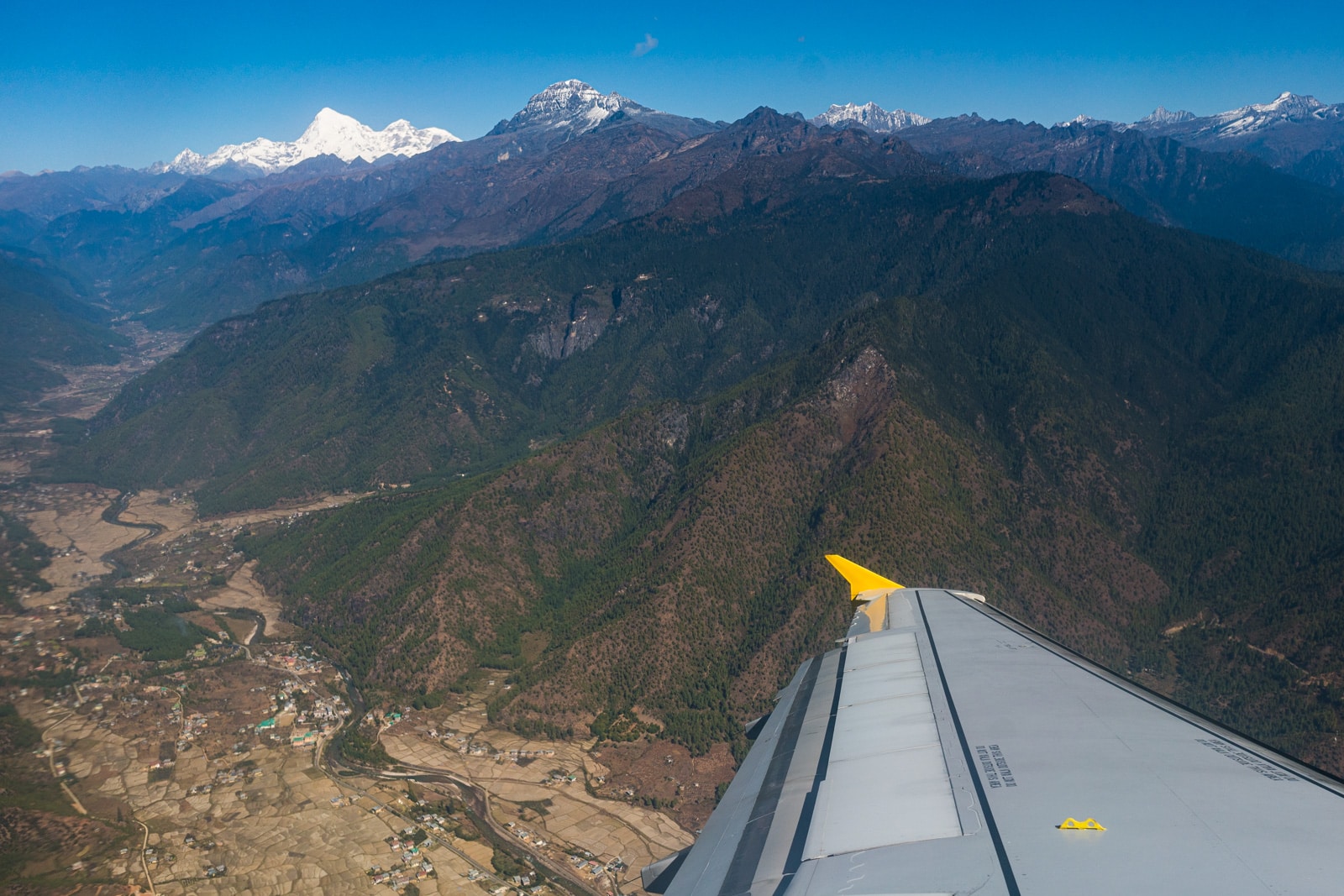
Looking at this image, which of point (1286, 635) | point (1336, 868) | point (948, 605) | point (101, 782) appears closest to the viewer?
point (1336, 868)

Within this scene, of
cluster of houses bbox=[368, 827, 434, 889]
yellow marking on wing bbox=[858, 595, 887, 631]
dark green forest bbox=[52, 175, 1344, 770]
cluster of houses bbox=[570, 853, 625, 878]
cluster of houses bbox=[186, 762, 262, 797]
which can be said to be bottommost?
cluster of houses bbox=[570, 853, 625, 878]

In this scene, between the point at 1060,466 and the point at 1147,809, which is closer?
the point at 1147,809

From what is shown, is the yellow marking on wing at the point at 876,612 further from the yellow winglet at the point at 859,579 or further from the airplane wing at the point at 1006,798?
the airplane wing at the point at 1006,798

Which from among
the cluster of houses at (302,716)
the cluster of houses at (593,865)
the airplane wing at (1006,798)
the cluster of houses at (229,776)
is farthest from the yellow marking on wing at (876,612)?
the cluster of houses at (302,716)

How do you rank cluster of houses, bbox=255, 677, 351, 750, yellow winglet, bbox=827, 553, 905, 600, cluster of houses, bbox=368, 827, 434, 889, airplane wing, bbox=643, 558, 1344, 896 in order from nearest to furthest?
airplane wing, bbox=643, 558, 1344, 896 → yellow winglet, bbox=827, 553, 905, 600 → cluster of houses, bbox=368, 827, 434, 889 → cluster of houses, bbox=255, 677, 351, 750

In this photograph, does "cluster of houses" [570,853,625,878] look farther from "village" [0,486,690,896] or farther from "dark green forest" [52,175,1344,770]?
"dark green forest" [52,175,1344,770]

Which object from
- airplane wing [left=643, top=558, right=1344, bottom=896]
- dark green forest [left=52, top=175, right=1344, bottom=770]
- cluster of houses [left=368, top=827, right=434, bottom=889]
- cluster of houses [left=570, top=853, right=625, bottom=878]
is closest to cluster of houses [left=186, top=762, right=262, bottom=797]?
dark green forest [left=52, top=175, right=1344, bottom=770]

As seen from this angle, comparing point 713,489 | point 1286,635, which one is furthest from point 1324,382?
point 713,489

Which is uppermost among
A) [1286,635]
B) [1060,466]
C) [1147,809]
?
[1147,809]

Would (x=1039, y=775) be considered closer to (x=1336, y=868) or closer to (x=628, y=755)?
(x=1336, y=868)
